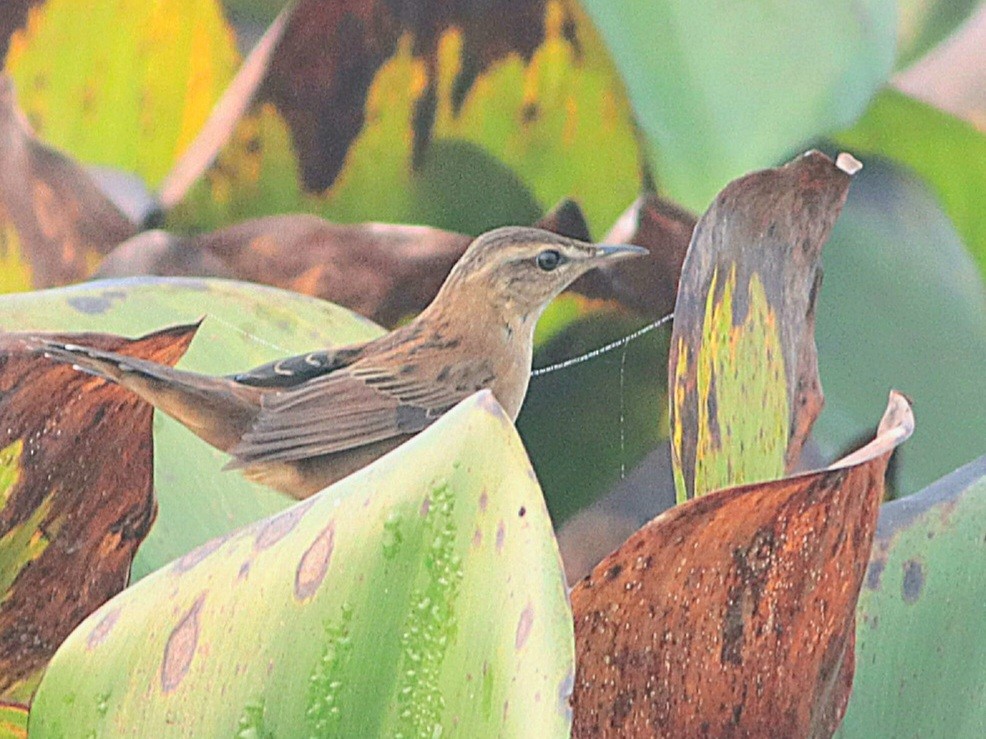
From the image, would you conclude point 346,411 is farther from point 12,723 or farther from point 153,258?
point 12,723

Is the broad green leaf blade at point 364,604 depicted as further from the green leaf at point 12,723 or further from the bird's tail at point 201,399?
the bird's tail at point 201,399

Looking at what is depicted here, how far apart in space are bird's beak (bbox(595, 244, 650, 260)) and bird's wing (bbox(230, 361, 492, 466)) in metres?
0.11

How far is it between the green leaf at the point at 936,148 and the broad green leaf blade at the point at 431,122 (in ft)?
0.56

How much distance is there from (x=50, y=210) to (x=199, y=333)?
0.22 metres

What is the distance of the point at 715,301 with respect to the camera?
414 millimetres

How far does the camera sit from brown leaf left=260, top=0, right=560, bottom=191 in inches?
29.7

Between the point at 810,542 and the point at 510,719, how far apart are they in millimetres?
89

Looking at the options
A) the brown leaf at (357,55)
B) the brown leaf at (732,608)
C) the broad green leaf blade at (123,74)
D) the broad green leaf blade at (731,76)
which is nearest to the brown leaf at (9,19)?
the broad green leaf blade at (123,74)

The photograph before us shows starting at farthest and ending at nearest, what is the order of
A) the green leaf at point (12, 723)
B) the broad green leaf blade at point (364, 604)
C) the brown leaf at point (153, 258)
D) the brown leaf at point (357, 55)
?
the brown leaf at point (357, 55)
the brown leaf at point (153, 258)
the green leaf at point (12, 723)
the broad green leaf blade at point (364, 604)

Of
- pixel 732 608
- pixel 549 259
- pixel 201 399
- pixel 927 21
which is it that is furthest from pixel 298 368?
pixel 927 21

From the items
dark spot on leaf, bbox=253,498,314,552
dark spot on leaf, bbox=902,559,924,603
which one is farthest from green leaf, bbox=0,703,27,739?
dark spot on leaf, bbox=902,559,924,603

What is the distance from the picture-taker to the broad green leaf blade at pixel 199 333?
0.46 meters

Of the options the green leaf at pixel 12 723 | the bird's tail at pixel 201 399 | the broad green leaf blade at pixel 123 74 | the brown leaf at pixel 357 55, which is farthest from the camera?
the broad green leaf blade at pixel 123 74

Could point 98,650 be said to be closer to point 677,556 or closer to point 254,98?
point 677,556
